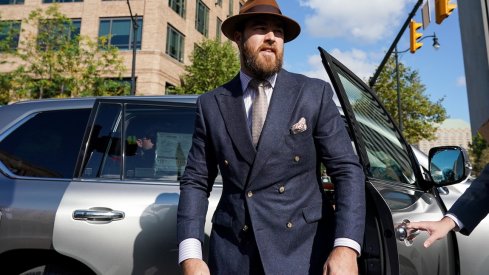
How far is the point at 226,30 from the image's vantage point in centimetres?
206

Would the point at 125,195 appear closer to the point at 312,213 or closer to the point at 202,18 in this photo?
the point at 312,213

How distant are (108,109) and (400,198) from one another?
1.91 metres

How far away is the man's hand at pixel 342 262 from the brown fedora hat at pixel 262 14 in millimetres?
1032

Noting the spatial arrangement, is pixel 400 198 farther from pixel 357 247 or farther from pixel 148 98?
pixel 148 98

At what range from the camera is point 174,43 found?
26.9 meters

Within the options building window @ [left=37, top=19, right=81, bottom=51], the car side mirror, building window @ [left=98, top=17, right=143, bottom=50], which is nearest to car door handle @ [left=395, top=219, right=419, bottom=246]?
the car side mirror

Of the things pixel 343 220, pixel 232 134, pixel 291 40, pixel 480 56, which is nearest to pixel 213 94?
pixel 232 134

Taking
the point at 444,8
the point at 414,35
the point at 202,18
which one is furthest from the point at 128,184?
the point at 202,18

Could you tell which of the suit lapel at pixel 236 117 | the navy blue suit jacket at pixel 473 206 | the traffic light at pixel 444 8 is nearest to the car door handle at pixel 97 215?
the suit lapel at pixel 236 117

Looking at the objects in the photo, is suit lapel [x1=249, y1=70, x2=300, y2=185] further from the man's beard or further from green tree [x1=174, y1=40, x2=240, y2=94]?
green tree [x1=174, y1=40, x2=240, y2=94]

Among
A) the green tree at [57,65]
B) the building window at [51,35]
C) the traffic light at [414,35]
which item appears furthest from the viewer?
the building window at [51,35]

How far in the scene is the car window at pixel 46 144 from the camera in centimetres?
253

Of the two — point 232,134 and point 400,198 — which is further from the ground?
point 232,134

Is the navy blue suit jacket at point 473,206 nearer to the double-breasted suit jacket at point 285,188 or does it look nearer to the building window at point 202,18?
the double-breasted suit jacket at point 285,188
